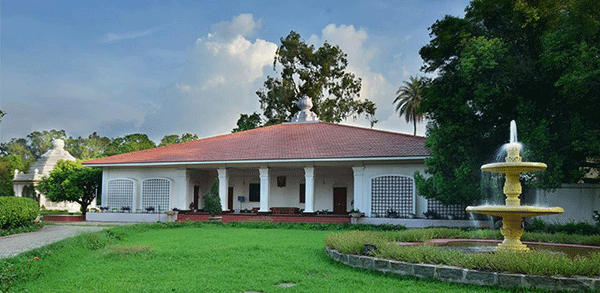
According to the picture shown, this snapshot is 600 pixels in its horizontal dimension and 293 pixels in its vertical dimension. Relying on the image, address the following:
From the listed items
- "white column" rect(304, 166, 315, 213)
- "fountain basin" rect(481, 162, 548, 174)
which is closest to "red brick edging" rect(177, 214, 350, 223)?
"white column" rect(304, 166, 315, 213)

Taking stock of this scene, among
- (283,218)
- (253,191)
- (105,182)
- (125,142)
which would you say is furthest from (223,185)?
(125,142)

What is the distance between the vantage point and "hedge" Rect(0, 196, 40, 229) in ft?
67.7

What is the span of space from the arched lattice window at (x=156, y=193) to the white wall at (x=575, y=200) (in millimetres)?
18115

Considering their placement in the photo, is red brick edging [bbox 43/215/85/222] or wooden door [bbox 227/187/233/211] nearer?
red brick edging [bbox 43/215/85/222]

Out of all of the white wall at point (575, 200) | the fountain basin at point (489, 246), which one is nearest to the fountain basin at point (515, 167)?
the fountain basin at point (489, 246)

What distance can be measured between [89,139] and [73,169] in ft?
144

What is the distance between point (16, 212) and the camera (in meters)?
21.3

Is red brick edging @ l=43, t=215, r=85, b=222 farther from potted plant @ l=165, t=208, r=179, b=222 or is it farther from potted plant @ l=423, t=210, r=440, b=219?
potted plant @ l=423, t=210, r=440, b=219

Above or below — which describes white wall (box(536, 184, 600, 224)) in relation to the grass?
above

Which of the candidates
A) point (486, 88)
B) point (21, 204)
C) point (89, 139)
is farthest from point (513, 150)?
point (89, 139)

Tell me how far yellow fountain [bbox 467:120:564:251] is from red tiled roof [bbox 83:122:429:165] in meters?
12.3

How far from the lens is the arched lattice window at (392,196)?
2478 cm

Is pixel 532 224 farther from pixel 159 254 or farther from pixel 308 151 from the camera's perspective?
pixel 159 254

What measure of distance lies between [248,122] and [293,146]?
1912 cm
